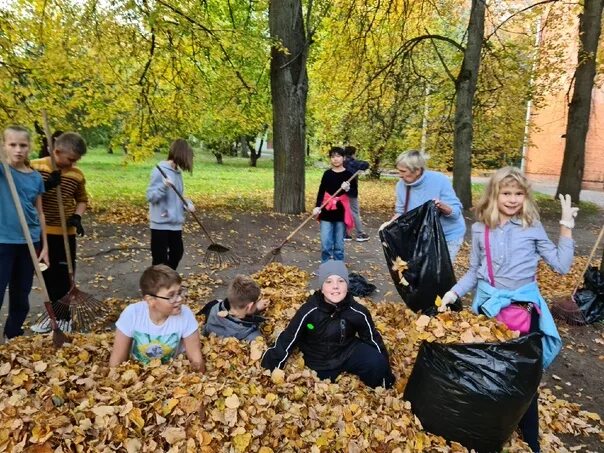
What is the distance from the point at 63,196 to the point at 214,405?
2462mm

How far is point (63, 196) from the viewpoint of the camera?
395 cm

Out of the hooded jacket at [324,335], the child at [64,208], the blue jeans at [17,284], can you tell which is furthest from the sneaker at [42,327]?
the hooded jacket at [324,335]

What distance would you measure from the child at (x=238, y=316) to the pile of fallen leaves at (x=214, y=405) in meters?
0.22

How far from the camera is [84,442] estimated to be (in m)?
2.09

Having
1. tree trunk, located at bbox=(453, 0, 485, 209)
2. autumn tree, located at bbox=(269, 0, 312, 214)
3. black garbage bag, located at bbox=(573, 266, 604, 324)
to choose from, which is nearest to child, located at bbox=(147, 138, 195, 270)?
black garbage bag, located at bbox=(573, 266, 604, 324)

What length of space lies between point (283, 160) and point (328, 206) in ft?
12.8

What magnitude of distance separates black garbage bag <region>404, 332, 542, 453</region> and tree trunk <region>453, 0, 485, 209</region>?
922cm

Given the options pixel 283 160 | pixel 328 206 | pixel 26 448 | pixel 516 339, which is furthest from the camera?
pixel 283 160

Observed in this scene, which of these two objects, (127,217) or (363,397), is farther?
(127,217)

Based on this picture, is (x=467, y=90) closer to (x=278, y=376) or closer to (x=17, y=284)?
(x=278, y=376)

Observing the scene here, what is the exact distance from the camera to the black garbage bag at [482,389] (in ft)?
7.61

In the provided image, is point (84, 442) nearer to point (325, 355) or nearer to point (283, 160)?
point (325, 355)

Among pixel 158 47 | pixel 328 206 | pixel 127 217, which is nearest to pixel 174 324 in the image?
pixel 328 206

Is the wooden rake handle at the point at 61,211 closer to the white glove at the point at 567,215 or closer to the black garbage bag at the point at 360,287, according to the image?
the black garbage bag at the point at 360,287
